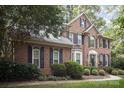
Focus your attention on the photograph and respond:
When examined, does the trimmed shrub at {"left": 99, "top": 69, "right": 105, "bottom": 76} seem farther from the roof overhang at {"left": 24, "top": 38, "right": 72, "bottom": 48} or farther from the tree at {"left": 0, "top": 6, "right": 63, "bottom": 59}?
the tree at {"left": 0, "top": 6, "right": 63, "bottom": 59}

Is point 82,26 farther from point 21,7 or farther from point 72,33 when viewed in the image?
point 21,7

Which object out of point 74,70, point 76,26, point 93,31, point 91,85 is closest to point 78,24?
point 76,26

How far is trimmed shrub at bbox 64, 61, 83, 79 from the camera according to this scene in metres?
11.0

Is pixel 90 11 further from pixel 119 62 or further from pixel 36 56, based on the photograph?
pixel 36 56

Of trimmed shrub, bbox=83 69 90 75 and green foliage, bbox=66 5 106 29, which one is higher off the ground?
green foliage, bbox=66 5 106 29

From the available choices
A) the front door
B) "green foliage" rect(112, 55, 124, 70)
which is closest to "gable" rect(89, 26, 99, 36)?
the front door

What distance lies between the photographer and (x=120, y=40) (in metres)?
11.3

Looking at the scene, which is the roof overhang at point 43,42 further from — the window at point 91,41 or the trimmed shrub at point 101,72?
the trimmed shrub at point 101,72

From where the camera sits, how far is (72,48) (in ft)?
38.5

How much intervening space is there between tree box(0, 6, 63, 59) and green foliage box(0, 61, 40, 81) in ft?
1.23

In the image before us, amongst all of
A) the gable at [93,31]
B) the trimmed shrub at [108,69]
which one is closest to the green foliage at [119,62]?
the trimmed shrub at [108,69]

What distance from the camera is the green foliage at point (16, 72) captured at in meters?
10.5
